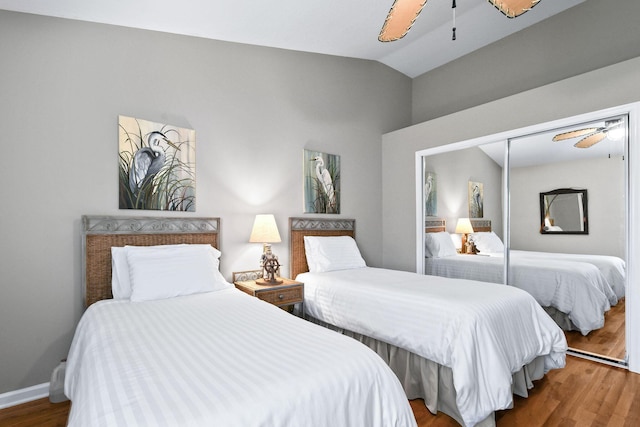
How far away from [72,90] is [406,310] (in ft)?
9.75

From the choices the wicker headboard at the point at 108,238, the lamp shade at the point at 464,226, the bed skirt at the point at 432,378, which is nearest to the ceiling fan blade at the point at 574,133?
the lamp shade at the point at 464,226

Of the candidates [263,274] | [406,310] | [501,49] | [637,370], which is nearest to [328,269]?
[263,274]

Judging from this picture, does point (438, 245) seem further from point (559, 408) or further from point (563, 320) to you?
point (559, 408)

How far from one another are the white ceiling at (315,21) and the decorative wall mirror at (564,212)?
2018mm

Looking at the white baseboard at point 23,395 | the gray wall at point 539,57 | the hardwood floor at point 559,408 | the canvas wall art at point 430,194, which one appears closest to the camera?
the hardwood floor at point 559,408

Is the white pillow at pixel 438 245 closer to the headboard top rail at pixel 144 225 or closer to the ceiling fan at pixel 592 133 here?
the ceiling fan at pixel 592 133

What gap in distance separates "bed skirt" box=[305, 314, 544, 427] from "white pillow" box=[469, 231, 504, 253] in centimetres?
126

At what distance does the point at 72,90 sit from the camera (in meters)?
2.41

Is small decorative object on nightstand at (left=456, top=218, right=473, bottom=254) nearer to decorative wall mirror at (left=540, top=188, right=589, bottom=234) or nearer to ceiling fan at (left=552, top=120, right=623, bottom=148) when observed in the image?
decorative wall mirror at (left=540, top=188, right=589, bottom=234)

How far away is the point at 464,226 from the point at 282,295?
7.29 ft

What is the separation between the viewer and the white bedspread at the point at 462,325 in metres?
1.85

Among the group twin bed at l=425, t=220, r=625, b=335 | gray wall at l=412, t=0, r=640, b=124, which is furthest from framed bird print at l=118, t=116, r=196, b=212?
gray wall at l=412, t=0, r=640, b=124

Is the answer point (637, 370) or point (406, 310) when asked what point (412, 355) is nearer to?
point (406, 310)

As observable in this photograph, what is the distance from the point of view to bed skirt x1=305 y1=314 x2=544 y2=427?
6.70 ft
